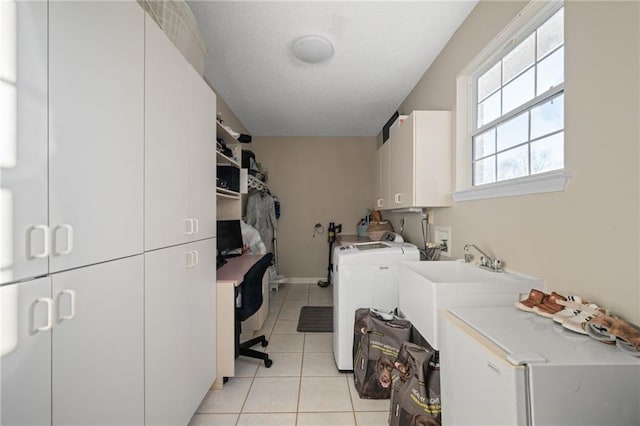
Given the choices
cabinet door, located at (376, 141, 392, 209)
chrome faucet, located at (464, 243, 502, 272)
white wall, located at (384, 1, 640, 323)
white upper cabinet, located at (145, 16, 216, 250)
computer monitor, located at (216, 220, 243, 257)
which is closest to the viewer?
white wall, located at (384, 1, 640, 323)

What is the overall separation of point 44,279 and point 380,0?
6.98 feet

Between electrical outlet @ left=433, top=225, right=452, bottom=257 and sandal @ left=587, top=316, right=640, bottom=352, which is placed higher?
electrical outlet @ left=433, top=225, right=452, bottom=257

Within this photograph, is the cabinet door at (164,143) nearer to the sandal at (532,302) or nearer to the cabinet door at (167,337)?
the cabinet door at (167,337)

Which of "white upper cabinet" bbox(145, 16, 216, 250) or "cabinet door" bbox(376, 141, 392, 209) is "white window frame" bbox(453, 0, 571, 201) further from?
"white upper cabinet" bbox(145, 16, 216, 250)

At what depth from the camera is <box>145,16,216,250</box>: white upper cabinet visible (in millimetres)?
1096

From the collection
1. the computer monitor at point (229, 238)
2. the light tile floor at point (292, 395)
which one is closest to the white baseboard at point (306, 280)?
the computer monitor at point (229, 238)

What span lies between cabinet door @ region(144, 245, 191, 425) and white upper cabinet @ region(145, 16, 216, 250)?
0.11 metres

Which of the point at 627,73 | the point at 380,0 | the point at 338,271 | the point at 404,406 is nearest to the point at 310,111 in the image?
the point at 380,0

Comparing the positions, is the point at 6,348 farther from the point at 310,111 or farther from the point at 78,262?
the point at 310,111

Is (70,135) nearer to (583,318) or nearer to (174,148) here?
(174,148)

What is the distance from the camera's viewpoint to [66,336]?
0.74m

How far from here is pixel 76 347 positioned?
2.52 feet

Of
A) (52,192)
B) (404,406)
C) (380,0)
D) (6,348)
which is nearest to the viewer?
(6,348)

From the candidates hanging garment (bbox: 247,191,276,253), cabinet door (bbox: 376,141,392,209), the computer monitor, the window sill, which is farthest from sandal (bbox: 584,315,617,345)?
hanging garment (bbox: 247,191,276,253)
